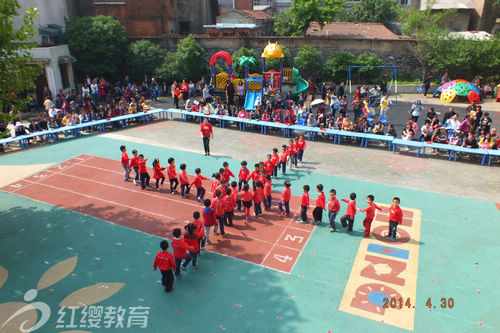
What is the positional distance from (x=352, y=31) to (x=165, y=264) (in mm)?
31276

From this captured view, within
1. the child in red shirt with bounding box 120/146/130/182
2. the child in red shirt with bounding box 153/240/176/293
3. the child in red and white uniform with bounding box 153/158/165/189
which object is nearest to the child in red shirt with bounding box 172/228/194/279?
the child in red shirt with bounding box 153/240/176/293

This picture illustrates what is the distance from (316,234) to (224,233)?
8.32 ft

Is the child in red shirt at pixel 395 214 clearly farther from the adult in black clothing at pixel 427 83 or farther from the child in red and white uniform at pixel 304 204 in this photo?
the adult in black clothing at pixel 427 83

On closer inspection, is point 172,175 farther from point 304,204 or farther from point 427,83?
point 427,83

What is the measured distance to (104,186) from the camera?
531 inches

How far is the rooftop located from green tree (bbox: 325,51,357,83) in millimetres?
2280

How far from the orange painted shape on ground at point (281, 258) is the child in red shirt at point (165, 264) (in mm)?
2322

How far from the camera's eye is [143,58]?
96.0 feet

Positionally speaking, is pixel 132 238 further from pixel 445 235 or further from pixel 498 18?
pixel 498 18

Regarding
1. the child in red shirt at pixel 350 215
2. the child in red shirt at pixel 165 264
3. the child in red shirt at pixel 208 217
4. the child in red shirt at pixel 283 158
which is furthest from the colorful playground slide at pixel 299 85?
the child in red shirt at pixel 165 264

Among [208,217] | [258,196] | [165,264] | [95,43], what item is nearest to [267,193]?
[258,196]

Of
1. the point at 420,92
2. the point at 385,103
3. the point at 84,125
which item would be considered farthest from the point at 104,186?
the point at 420,92

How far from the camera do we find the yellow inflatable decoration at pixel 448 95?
24656mm

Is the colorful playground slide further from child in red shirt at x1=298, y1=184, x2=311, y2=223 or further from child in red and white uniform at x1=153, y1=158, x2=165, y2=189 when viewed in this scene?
child in red shirt at x1=298, y1=184, x2=311, y2=223
